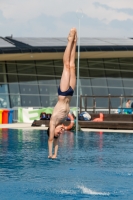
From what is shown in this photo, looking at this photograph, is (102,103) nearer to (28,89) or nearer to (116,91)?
(116,91)

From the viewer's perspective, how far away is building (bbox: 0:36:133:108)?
42.3 m

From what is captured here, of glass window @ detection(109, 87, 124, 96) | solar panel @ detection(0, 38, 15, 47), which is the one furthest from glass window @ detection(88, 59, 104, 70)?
solar panel @ detection(0, 38, 15, 47)

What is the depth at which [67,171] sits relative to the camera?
14.0 meters

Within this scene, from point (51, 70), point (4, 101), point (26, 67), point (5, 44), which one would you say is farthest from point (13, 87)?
point (5, 44)

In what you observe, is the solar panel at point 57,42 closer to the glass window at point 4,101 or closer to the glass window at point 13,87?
the glass window at point 13,87

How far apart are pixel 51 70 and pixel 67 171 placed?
3258 cm

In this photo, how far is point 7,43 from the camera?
Answer: 42281 mm

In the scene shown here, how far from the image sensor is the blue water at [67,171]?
11.0m

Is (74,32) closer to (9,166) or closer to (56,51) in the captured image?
(9,166)

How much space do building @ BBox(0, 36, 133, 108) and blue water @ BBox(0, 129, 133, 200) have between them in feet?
68.4

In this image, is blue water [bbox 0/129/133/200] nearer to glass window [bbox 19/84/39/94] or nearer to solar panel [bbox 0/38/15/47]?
solar panel [bbox 0/38/15/47]

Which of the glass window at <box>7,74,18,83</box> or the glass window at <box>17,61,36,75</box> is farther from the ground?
the glass window at <box>17,61,36,75</box>

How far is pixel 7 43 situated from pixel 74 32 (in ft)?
106

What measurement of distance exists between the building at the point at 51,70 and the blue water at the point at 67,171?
20.9 metres
